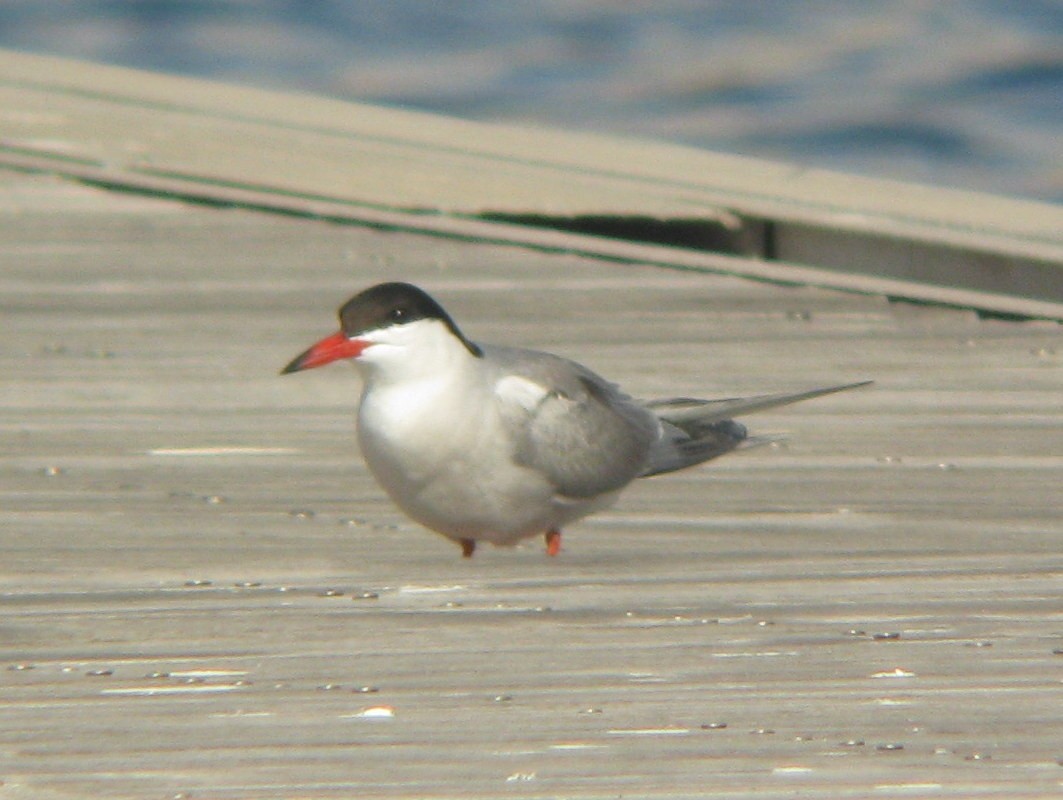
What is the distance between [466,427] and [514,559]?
353mm

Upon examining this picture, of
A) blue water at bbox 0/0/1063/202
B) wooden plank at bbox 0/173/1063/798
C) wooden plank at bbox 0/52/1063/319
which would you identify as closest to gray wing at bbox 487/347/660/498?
wooden plank at bbox 0/173/1063/798

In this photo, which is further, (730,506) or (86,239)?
(86,239)

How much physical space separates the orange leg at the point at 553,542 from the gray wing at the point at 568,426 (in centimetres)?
10

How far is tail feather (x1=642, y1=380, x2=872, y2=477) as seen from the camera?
483cm

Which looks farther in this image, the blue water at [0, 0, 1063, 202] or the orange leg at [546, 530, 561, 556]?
the blue water at [0, 0, 1063, 202]

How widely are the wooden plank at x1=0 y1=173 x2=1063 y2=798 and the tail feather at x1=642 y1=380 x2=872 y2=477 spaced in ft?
0.32

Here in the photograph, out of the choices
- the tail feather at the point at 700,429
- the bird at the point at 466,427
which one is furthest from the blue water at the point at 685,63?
the bird at the point at 466,427

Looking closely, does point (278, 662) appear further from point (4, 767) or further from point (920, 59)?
point (920, 59)

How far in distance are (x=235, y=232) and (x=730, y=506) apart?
3009mm

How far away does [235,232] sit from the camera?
741 cm

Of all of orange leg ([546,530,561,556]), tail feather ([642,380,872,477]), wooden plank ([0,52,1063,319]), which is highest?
wooden plank ([0,52,1063,319])

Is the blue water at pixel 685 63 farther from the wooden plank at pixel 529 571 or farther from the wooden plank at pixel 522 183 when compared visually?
the wooden plank at pixel 529 571

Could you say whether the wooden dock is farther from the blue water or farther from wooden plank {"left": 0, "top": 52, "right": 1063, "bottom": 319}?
the blue water

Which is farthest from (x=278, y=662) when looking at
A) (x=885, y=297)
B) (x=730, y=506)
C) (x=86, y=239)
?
(x=86, y=239)
